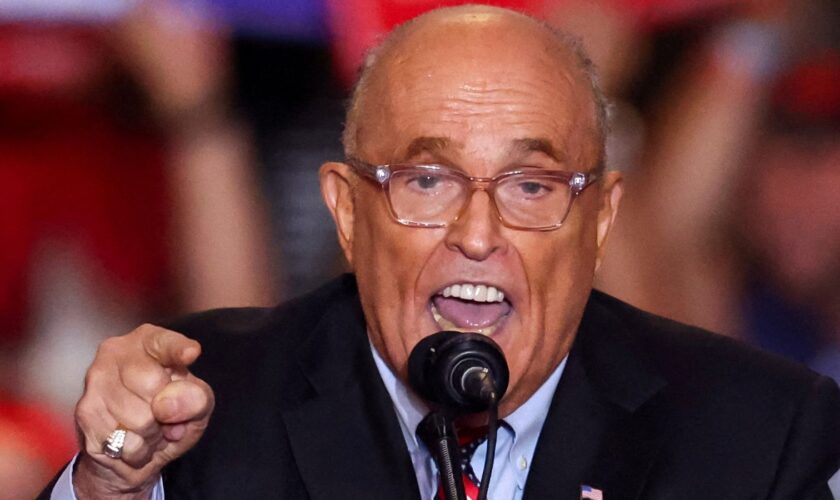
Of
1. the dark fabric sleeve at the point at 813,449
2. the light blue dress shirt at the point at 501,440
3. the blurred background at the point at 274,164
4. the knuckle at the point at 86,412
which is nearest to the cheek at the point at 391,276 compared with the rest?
the light blue dress shirt at the point at 501,440

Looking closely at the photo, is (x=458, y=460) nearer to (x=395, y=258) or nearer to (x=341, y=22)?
(x=395, y=258)

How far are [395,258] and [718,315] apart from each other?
188cm

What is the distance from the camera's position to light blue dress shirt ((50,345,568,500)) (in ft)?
8.45

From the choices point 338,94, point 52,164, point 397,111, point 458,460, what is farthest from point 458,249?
point 52,164

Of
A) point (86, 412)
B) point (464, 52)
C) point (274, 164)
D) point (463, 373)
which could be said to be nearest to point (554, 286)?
point (464, 52)

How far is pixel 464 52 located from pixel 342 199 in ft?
1.33

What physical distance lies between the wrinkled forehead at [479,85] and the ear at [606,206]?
0.13 meters

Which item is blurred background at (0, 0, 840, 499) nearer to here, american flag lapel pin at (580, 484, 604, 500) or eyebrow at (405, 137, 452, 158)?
eyebrow at (405, 137, 452, 158)

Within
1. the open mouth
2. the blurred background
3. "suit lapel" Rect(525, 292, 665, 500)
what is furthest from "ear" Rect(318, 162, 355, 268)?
the blurred background

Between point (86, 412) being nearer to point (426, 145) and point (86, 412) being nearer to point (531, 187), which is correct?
point (426, 145)

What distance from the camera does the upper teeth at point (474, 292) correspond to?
2348 millimetres

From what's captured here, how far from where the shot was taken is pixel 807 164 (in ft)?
13.1

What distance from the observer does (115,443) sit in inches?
81.1

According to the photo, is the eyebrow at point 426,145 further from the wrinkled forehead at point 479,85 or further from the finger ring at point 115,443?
the finger ring at point 115,443
